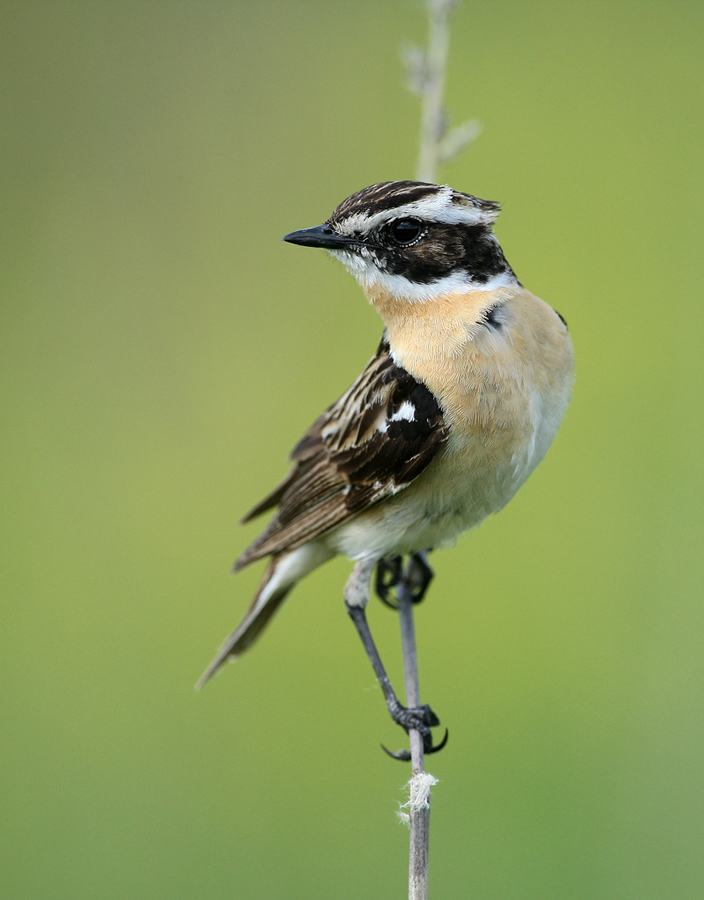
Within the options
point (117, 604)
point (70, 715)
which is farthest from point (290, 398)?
point (70, 715)

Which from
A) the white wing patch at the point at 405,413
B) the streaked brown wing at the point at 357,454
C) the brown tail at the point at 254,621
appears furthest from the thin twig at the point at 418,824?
the brown tail at the point at 254,621

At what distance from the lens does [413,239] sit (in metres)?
4.36

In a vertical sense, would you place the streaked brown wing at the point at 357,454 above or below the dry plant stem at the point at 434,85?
below

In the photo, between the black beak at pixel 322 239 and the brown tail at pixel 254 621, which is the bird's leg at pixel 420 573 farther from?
the black beak at pixel 322 239

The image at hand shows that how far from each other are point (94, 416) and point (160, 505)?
39.7 inches

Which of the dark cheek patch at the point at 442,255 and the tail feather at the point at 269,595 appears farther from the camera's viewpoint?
the tail feather at the point at 269,595

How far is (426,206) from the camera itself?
4.25 meters

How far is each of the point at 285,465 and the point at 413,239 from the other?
3486 millimetres

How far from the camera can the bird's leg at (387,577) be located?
5.46 metres

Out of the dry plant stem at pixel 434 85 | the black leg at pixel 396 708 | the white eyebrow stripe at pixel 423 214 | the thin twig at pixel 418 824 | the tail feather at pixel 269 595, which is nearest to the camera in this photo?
the thin twig at pixel 418 824

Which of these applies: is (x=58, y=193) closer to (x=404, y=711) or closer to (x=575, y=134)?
(x=575, y=134)

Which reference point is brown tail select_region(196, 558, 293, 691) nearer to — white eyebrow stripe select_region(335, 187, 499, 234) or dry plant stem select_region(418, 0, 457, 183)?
white eyebrow stripe select_region(335, 187, 499, 234)

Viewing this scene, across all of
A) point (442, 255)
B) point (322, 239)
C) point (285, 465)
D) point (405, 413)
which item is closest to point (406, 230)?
point (442, 255)

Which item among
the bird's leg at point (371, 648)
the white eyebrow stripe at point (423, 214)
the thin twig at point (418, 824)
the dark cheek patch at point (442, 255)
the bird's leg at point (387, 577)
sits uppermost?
the white eyebrow stripe at point (423, 214)
